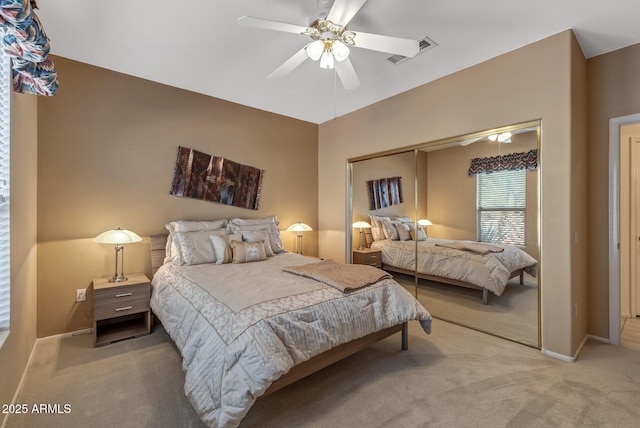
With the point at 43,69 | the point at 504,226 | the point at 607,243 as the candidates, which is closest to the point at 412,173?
the point at 504,226

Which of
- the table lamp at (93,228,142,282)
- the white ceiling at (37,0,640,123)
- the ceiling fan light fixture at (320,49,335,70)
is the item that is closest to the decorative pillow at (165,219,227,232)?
the table lamp at (93,228,142,282)

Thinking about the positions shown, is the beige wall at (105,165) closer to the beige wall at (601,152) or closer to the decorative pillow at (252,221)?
the decorative pillow at (252,221)

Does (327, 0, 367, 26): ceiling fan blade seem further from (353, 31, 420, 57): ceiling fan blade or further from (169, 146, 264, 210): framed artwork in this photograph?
(169, 146, 264, 210): framed artwork

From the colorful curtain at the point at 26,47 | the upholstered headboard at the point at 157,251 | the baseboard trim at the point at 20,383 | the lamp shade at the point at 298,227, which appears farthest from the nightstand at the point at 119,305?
the lamp shade at the point at 298,227

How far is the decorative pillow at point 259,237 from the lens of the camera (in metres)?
3.48

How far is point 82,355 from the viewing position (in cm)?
249

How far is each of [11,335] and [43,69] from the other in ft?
5.60

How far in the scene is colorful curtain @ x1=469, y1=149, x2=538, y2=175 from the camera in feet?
8.79

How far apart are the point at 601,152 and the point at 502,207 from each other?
3.30ft

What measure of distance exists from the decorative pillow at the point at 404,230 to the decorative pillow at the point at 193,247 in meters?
2.27

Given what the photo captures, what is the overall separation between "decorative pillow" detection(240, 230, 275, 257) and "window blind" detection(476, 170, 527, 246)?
2.42 metres

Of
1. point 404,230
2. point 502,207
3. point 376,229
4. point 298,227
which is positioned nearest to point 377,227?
point 376,229

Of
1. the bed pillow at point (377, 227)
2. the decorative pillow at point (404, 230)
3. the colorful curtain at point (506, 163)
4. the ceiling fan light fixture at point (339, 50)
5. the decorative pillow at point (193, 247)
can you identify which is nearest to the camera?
the ceiling fan light fixture at point (339, 50)

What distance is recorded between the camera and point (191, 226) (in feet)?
11.0
